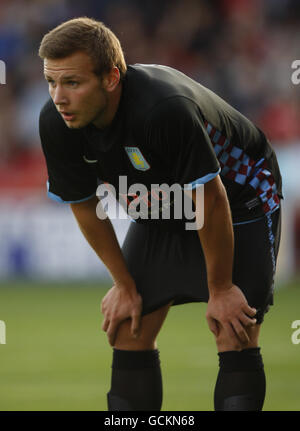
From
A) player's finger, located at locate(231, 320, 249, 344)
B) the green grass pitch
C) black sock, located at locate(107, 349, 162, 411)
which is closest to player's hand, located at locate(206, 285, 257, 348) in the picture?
player's finger, located at locate(231, 320, 249, 344)

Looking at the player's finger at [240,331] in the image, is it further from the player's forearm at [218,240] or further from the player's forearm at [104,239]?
the player's forearm at [104,239]

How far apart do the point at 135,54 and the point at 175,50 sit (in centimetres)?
55

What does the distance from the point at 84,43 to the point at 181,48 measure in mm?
8780

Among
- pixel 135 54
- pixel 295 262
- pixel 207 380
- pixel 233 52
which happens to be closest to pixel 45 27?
pixel 135 54

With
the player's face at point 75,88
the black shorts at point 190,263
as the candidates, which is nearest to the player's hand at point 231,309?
the black shorts at point 190,263

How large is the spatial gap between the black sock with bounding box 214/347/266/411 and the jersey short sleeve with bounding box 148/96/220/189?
0.79 m

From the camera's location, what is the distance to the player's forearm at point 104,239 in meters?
3.60

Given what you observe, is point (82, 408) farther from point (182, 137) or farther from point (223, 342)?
point (182, 137)

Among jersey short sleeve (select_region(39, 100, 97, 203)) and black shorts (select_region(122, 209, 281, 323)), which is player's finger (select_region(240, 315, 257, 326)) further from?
jersey short sleeve (select_region(39, 100, 97, 203))

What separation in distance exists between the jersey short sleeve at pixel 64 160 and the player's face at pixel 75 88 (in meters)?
0.19

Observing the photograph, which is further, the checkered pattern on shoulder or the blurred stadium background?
the blurred stadium background

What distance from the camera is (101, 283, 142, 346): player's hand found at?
11.8 feet

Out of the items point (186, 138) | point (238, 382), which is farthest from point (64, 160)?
point (238, 382)

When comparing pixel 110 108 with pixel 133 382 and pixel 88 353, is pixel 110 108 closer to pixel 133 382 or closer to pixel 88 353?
pixel 133 382
